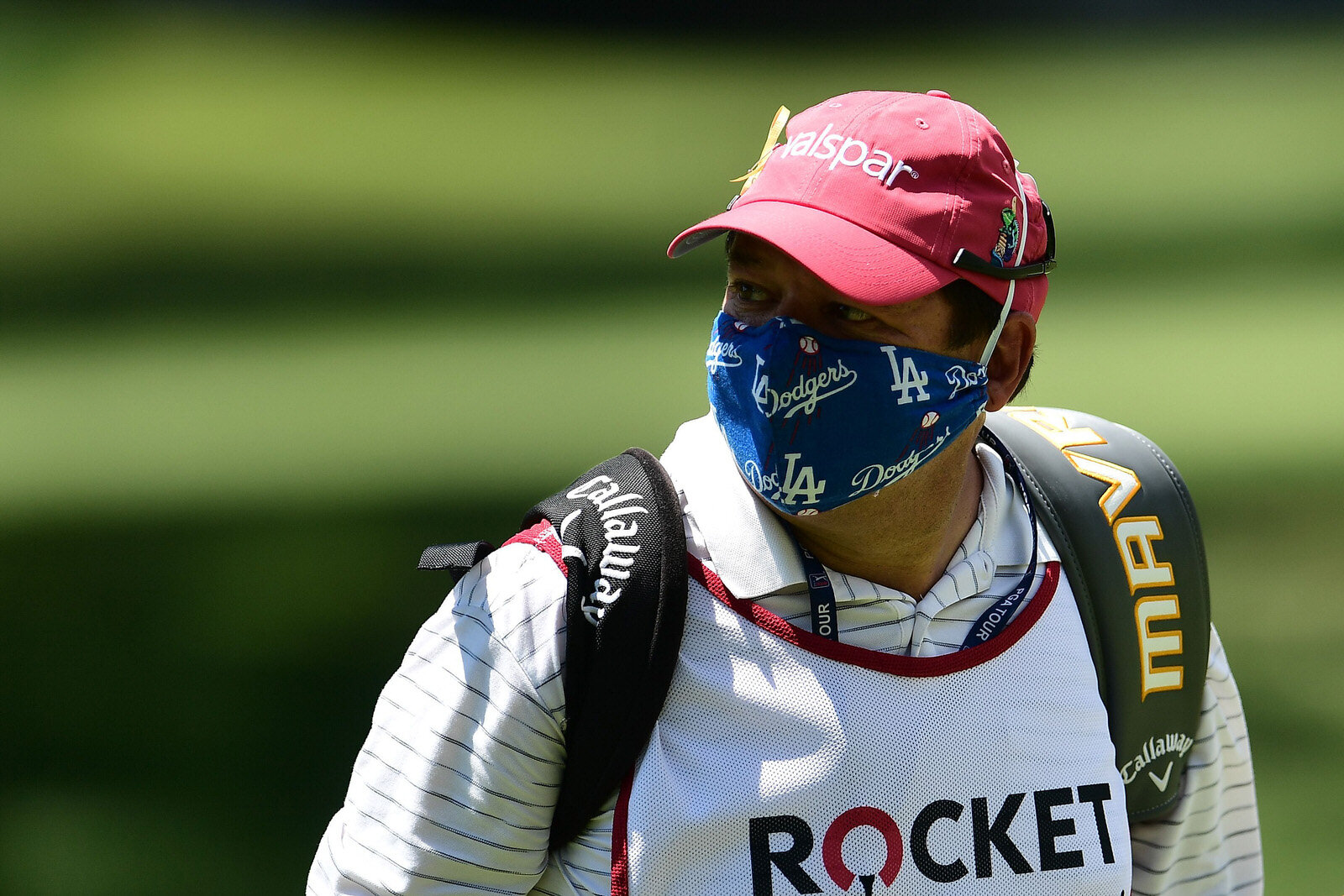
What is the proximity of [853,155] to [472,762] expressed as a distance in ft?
1.93

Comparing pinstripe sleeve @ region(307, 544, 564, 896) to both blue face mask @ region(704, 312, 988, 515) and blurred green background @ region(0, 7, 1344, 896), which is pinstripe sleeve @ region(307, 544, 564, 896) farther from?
blurred green background @ region(0, 7, 1344, 896)

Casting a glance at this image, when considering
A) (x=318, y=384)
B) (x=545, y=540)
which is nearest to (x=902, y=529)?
(x=545, y=540)

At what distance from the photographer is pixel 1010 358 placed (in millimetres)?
1032

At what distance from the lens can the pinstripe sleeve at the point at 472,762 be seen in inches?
32.8

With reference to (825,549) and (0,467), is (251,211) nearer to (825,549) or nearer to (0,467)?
(0,467)

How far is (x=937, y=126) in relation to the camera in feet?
3.08

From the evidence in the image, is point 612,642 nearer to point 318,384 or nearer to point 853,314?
point 853,314

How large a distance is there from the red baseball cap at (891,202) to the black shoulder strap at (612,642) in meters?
0.26

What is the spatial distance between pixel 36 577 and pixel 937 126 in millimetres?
1636

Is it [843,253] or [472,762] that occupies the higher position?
[843,253]

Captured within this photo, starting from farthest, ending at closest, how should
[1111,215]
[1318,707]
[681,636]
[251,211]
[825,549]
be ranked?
[1111,215], [1318,707], [251,211], [825,549], [681,636]

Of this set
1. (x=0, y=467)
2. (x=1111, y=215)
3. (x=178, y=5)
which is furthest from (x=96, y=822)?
(x=1111, y=215)

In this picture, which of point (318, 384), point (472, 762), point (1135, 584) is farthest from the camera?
point (318, 384)

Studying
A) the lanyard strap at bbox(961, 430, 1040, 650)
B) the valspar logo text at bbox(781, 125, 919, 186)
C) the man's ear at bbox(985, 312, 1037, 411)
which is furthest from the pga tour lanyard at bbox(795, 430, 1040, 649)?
the valspar logo text at bbox(781, 125, 919, 186)
